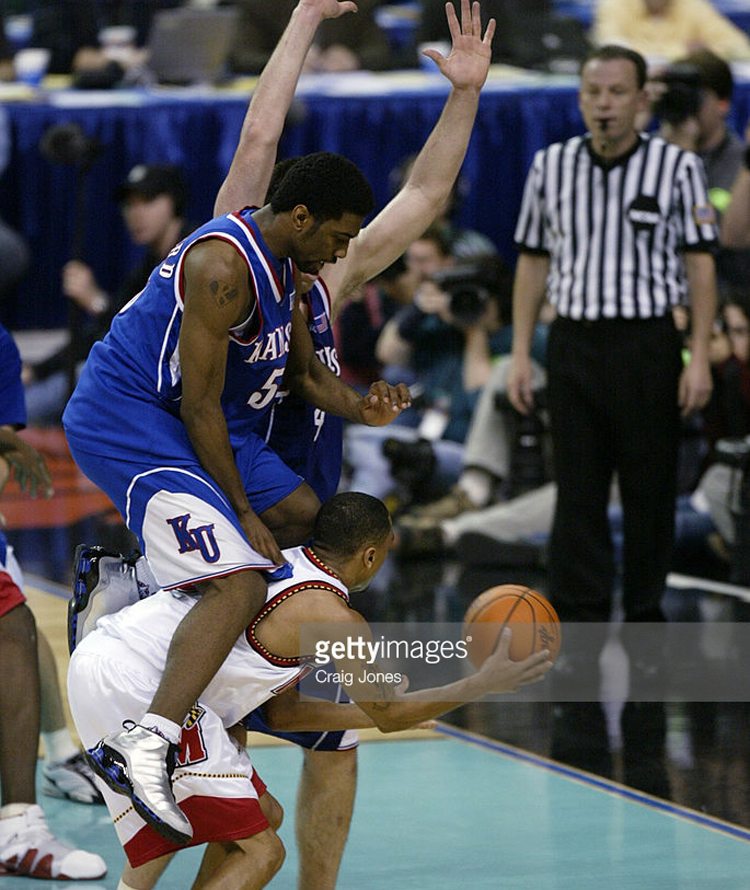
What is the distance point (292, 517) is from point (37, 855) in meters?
1.15

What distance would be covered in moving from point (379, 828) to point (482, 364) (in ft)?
14.0

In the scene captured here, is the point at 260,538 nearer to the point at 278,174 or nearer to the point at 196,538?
the point at 196,538

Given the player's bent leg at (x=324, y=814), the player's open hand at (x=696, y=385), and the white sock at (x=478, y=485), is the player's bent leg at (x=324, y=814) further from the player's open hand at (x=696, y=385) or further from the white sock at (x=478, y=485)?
the white sock at (x=478, y=485)

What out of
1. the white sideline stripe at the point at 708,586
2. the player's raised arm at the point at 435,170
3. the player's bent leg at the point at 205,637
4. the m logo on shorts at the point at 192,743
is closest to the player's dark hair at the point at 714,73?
the white sideline stripe at the point at 708,586

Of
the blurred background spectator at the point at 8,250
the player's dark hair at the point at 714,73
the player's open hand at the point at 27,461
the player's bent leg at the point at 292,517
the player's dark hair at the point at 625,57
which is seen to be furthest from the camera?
the blurred background spectator at the point at 8,250

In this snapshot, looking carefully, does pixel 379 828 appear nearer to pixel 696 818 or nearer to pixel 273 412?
pixel 696 818

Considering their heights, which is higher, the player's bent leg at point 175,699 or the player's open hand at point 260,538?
the player's open hand at point 260,538

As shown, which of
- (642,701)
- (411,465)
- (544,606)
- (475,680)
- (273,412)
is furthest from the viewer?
(411,465)

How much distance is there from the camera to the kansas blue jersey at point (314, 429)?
4.34 metres

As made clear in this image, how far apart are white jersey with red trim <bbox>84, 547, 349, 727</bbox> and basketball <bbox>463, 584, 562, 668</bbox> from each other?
34 cm

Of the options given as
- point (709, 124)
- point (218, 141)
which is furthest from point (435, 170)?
point (218, 141)

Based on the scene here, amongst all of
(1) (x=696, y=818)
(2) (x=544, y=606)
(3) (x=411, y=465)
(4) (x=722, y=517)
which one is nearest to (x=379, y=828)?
(1) (x=696, y=818)

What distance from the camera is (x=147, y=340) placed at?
3947 millimetres

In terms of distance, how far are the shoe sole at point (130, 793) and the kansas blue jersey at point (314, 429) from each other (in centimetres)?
100
